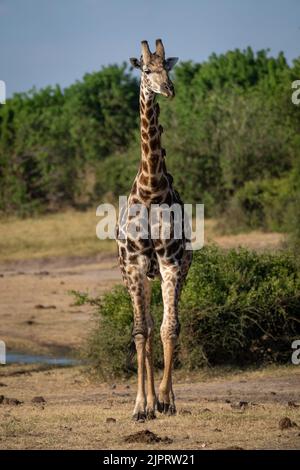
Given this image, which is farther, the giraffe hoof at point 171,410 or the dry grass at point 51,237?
the dry grass at point 51,237

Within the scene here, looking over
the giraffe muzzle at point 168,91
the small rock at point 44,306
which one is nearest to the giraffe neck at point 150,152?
the giraffe muzzle at point 168,91

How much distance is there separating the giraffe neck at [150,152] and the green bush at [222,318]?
146 inches

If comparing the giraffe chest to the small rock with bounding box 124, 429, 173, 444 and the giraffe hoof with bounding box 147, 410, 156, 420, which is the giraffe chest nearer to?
the giraffe hoof with bounding box 147, 410, 156, 420

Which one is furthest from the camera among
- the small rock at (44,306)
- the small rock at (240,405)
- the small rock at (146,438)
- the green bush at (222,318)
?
the small rock at (44,306)

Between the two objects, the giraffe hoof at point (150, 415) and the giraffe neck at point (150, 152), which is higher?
the giraffe neck at point (150, 152)

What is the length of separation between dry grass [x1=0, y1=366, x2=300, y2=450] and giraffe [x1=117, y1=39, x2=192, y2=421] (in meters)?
0.24

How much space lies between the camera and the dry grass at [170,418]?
8.18 meters

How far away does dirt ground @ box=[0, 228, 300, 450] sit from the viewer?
8.23 m

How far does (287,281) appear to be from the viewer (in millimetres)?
13711

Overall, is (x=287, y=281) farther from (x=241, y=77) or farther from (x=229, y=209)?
(x=241, y=77)

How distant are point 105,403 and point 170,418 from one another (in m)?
1.76

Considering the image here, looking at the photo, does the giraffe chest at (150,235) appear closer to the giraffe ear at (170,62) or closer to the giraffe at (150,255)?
the giraffe at (150,255)

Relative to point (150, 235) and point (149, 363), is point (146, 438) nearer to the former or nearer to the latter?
point (149, 363)

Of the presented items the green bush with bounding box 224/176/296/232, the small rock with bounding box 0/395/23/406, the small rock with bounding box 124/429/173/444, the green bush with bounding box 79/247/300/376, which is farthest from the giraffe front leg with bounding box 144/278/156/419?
the green bush with bounding box 224/176/296/232
